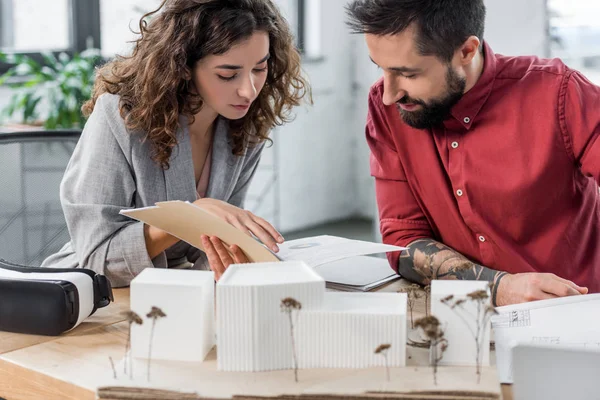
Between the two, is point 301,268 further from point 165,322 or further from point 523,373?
point 523,373

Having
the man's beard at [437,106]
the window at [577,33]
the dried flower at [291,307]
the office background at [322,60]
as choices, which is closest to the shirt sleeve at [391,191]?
the man's beard at [437,106]

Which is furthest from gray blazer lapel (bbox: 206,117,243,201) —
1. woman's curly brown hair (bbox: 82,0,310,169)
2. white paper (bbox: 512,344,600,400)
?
white paper (bbox: 512,344,600,400)

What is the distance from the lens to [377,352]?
941 mm

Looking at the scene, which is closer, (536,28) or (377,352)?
(377,352)

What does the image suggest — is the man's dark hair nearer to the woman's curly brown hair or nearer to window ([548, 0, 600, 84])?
the woman's curly brown hair

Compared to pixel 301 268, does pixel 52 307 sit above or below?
below

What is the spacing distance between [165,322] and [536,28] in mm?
2533

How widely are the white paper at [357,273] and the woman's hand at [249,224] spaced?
0.18m

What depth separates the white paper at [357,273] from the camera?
148 cm

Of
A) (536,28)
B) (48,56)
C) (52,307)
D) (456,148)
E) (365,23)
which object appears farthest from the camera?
(48,56)

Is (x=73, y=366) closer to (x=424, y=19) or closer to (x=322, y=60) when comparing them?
(x=424, y=19)

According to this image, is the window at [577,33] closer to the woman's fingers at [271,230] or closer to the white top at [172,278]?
the woman's fingers at [271,230]

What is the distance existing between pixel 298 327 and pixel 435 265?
645 millimetres

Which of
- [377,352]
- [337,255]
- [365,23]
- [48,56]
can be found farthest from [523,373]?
[48,56]
